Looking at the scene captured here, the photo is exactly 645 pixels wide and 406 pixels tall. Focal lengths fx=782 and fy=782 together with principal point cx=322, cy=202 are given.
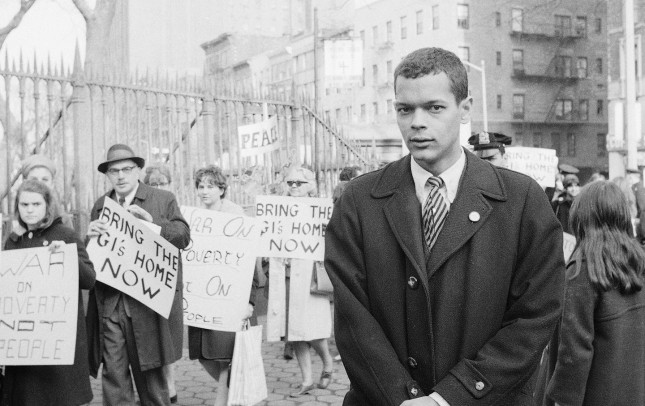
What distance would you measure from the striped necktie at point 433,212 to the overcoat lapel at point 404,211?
28 mm

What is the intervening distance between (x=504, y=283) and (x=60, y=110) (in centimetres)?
767

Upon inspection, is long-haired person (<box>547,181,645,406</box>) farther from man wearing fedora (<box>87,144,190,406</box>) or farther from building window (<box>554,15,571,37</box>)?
building window (<box>554,15,571,37</box>)

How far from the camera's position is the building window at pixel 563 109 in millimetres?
59156

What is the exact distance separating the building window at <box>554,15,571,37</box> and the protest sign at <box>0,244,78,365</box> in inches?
2337

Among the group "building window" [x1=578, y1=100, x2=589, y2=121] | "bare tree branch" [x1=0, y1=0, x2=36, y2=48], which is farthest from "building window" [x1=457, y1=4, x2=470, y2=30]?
"bare tree branch" [x1=0, y1=0, x2=36, y2=48]

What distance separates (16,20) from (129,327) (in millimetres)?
11298

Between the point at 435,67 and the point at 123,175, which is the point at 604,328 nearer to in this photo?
the point at 435,67

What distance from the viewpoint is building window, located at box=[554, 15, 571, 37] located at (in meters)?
59.8

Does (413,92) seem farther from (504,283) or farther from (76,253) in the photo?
(76,253)

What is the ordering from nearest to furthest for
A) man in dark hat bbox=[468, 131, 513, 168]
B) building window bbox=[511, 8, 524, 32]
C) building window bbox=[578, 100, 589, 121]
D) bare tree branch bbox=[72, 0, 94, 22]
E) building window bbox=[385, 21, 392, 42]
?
man in dark hat bbox=[468, 131, 513, 168] → bare tree branch bbox=[72, 0, 94, 22] → building window bbox=[511, 8, 524, 32] → building window bbox=[578, 100, 589, 121] → building window bbox=[385, 21, 392, 42]

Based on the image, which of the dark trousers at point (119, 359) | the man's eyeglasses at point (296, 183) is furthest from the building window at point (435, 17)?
the dark trousers at point (119, 359)

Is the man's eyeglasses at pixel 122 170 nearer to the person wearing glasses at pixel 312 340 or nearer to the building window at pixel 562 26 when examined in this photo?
the person wearing glasses at pixel 312 340

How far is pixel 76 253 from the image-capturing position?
512 centimetres

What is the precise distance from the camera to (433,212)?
8.39ft
